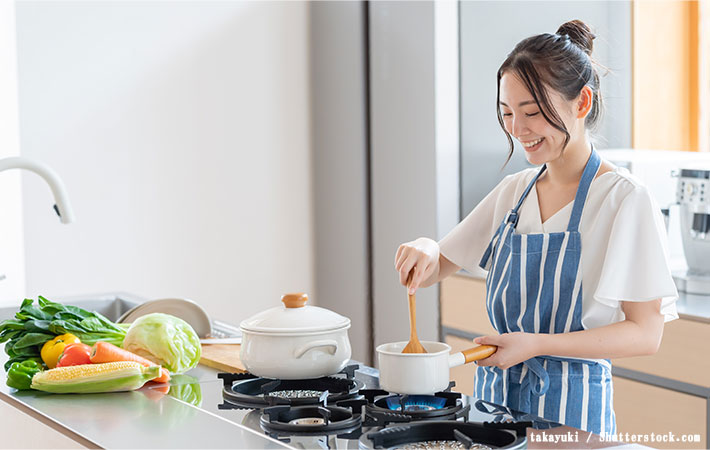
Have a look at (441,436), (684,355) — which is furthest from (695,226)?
(441,436)

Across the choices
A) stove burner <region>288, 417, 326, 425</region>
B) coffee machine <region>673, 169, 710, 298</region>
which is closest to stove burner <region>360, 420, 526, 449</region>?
stove burner <region>288, 417, 326, 425</region>

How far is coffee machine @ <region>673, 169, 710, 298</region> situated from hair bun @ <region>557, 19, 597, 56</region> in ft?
4.14

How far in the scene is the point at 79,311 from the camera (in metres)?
1.62

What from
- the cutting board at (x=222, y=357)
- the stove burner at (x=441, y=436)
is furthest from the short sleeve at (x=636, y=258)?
the cutting board at (x=222, y=357)

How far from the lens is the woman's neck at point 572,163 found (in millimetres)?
1605

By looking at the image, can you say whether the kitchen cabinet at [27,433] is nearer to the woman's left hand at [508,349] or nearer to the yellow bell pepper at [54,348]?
the yellow bell pepper at [54,348]

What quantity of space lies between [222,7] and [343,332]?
2.68 metres

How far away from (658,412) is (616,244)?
3.99ft

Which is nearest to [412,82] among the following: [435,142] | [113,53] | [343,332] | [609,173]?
[435,142]

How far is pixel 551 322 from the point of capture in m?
1.58

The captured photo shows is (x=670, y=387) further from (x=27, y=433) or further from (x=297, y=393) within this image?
(x=27, y=433)

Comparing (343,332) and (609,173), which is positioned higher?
(609,173)

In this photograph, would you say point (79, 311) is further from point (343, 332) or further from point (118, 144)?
point (118, 144)

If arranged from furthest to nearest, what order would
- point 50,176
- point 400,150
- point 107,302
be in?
point 400,150
point 107,302
point 50,176
